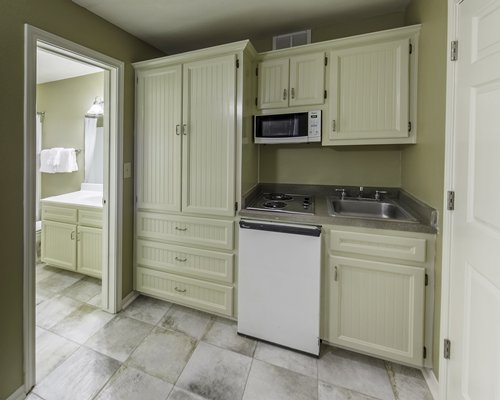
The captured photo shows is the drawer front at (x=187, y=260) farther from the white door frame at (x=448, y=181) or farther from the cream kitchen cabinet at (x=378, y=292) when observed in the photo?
the white door frame at (x=448, y=181)

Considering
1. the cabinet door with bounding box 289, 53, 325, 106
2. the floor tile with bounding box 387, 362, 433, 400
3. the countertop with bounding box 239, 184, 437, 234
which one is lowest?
the floor tile with bounding box 387, 362, 433, 400

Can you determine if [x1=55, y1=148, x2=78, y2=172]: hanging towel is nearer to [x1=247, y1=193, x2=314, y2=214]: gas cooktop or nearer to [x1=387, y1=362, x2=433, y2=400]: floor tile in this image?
[x1=247, y1=193, x2=314, y2=214]: gas cooktop

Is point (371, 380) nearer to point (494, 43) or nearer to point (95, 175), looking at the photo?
point (494, 43)

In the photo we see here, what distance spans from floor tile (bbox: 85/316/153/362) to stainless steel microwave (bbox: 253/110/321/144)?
5.88 feet

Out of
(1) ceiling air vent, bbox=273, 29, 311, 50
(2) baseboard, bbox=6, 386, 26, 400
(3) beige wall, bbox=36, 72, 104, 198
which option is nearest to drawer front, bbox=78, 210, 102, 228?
(3) beige wall, bbox=36, 72, 104, 198

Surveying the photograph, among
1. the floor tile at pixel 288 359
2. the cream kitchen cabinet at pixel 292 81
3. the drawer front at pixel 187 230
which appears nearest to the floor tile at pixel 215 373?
the floor tile at pixel 288 359

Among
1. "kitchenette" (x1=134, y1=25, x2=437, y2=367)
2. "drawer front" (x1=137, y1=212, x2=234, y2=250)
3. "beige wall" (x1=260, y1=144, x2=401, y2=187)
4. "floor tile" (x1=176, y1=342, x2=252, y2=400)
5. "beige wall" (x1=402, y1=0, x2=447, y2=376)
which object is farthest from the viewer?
"beige wall" (x1=260, y1=144, x2=401, y2=187)

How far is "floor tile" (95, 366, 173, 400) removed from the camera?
4.52 feet

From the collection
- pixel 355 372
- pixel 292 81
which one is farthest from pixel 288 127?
pixel 355 372

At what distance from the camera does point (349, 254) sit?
1597 mm

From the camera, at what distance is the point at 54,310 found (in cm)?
218

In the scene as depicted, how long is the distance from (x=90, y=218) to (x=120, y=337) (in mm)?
1303

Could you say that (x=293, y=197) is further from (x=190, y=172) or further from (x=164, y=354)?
(x=164, y=354)

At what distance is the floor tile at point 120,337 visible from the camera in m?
1.71
